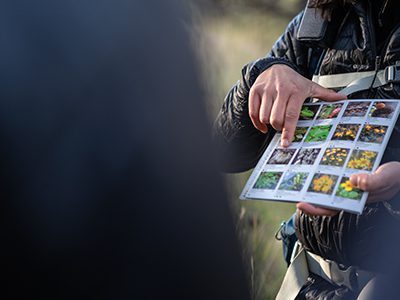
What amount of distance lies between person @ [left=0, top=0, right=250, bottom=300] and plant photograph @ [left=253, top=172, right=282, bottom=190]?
0.10 metres

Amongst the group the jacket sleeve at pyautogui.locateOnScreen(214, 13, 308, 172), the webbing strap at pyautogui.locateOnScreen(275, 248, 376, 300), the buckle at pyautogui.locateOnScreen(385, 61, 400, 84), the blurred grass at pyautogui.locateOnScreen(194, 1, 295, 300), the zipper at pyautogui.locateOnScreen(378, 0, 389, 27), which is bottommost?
the blurred grass at pyautogui.locateOnScreen(194, 1, 295, 300)

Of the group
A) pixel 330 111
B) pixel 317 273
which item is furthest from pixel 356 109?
pixel 317 273

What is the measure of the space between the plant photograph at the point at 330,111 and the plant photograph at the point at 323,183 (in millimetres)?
152

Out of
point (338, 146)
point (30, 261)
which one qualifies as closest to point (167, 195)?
point (30, 261)

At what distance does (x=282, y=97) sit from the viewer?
44.7 inches

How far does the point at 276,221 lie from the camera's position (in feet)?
8.82

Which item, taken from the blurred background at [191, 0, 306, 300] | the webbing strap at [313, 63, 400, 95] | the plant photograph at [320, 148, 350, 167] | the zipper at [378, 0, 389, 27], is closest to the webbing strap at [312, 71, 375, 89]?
the webbing strap at [313, 63, 400, 95]

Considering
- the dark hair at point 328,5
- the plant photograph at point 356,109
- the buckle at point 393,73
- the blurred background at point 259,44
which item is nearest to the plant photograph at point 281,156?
the plant photograph at point 356,109

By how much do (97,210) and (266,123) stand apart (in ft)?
1.29

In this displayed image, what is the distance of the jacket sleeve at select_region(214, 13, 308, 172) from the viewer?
128 cm

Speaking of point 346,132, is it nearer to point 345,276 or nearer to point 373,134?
point 373,134

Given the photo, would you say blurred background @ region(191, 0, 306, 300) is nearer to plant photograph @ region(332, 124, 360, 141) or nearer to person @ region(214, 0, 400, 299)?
person @ region(214, 0, 400, 299)

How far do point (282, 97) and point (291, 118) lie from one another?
1.6 inches

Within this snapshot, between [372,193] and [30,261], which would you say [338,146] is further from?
[30,261]
